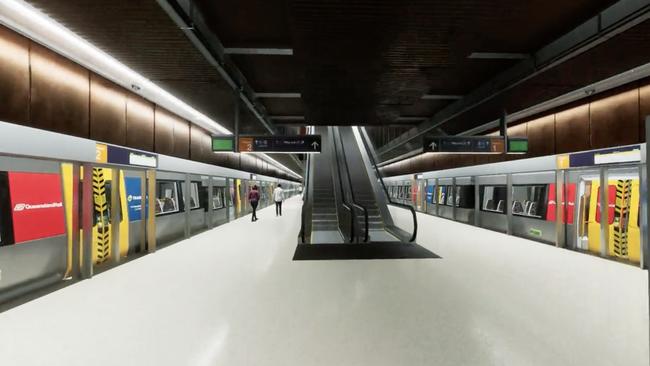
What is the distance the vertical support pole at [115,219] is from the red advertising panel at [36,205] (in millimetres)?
1027

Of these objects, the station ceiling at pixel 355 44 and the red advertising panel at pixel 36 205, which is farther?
the red advertising panel at pixel 36 205

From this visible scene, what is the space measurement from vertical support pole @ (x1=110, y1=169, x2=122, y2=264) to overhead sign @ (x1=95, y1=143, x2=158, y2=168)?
0.74 feet

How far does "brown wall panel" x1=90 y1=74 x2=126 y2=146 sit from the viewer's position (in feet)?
16.9

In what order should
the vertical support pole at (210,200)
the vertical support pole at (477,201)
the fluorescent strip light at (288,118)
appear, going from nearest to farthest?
1. the vertical support pole at (210,200)
2. the vertical support pole at (477,201)
3. the fluorescent strip light at (288,118)

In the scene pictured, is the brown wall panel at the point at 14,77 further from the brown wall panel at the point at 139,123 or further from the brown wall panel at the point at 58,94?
the brown wall panel at the point at 139,123

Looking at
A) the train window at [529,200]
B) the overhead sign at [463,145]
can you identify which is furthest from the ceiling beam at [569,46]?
the train window at [529,200]

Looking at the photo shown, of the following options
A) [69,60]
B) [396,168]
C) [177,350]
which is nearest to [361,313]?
[177,350]

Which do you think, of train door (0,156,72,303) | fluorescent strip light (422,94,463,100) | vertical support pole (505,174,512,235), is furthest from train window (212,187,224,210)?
vertical support pole (505,174,512,235)

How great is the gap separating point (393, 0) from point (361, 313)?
10.8 feet

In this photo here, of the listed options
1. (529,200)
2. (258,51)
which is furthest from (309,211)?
(529,200)

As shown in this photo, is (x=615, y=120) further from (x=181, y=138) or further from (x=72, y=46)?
(x=181, y=138)

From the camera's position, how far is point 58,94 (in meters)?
4.44

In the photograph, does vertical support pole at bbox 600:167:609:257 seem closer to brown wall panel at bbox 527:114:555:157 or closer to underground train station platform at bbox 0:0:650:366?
underground train station platform at bbox 0:0:650:366

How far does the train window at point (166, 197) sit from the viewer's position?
22.9 feet
